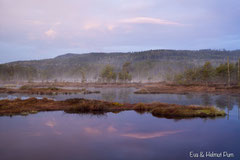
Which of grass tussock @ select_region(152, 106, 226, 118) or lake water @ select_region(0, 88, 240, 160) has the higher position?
grass tussock @ select_region(152, 106, 226, 118)

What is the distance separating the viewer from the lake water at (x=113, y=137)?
12.1m

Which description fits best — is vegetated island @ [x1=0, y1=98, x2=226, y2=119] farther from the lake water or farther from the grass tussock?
the lake water

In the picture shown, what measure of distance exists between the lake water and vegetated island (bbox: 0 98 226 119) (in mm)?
1668

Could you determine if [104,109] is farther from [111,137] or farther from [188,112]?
[111,137]

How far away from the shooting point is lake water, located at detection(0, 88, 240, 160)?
12.1m

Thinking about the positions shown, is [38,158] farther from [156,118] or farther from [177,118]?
[177,118]

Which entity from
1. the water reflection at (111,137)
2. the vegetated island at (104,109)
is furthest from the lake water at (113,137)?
the vegetated island at (104,109)

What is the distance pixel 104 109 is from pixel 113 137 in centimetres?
1120

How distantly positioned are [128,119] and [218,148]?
386 inches

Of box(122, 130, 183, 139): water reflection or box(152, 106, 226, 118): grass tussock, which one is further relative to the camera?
box(152, 106, 226, 118): grass tussock

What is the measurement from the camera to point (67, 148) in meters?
12.9

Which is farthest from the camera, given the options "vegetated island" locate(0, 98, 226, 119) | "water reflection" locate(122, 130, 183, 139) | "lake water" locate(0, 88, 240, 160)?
"vegetated island" locate(0, 98, 226, 119)

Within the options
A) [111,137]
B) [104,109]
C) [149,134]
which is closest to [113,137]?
[111,137]

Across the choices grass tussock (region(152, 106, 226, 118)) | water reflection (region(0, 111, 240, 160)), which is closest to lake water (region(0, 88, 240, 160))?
water reflection (region(0, 111, 240, 160))
